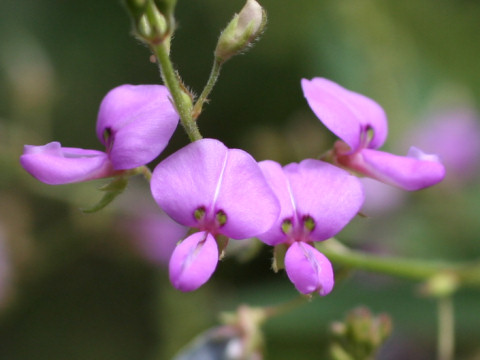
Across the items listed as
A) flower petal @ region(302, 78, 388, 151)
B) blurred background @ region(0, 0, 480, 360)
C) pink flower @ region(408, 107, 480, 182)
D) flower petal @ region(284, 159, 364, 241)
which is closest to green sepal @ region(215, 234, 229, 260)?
flower petal @ region(284, 159, 364, 241)

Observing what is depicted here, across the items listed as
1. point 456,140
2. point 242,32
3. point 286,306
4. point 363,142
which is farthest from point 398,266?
point 456,140

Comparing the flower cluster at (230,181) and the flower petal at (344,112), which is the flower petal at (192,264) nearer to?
the flower cluster at (230,181)

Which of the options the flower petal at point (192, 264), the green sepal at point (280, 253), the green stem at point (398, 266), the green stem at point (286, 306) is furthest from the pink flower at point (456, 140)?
the flower petal at point (192, 264)

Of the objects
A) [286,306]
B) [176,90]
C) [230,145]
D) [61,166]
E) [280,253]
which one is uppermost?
[176,90]

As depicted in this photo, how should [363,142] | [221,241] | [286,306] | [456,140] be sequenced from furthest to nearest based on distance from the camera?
1. [456,140]
2. [286,306]
3. [363,142]
4. [221,241]

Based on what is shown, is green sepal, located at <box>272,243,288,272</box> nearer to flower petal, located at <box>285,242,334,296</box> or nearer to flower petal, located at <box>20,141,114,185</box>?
flower petal, located at <box>285,242,334,296</box>

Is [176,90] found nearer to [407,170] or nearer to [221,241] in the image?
[221,241]
